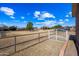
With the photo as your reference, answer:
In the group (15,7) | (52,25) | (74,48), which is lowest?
(74,48)

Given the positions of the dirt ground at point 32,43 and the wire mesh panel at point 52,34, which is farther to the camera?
the wire mesh panel at point 52,34

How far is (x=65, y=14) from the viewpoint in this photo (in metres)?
6.76

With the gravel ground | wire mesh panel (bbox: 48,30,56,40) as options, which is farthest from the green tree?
the gravel ground

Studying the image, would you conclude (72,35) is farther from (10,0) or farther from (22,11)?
(10,0)

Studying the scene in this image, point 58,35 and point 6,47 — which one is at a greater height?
point 58,35

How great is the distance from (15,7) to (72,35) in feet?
6.05

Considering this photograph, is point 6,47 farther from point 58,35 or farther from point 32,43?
point 58,35

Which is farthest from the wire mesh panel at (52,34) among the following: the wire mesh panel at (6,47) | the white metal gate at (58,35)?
the wire mesh panel at (6,47)

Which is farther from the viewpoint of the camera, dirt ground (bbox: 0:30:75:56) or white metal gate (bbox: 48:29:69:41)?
white metal gate (bbox: 48:29:69:41)

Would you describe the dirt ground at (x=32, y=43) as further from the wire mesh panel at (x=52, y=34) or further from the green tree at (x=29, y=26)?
the green tree at (x=29, y=26)

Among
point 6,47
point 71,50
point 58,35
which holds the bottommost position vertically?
point 71,50

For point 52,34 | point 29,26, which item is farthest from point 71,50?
point 29,26

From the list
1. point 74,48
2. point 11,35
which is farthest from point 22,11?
point 74,48

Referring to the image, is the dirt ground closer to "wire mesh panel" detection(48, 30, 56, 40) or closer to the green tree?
"wire mesh panel" detection(48, 30, 56, 40)
